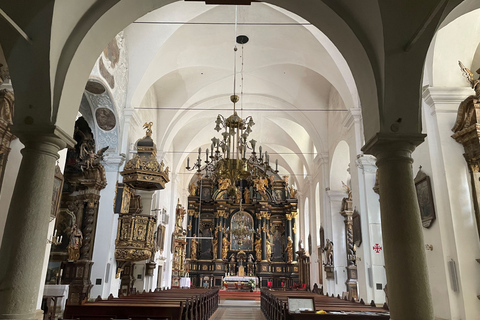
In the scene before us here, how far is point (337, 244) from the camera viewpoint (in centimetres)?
1377

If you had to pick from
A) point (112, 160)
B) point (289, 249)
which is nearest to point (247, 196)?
point (289, 249)

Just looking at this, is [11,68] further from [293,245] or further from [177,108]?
[293,245]

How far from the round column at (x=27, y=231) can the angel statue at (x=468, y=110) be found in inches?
257

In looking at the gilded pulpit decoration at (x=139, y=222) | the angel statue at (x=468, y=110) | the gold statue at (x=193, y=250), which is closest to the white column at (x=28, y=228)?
the gilded pulpit decoration at (x=139, y=222)

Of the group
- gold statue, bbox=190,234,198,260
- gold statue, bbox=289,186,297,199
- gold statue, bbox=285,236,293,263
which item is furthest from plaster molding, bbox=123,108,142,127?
gold statue, bbox=285,236,293,263

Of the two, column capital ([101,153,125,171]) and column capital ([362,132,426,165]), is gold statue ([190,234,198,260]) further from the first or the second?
column capital ([362,132,426,165])

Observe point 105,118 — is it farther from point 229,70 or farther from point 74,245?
point 229,70

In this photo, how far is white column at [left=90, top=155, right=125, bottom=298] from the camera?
379 inches

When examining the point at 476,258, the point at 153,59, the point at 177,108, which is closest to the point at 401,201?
the point at 476,258

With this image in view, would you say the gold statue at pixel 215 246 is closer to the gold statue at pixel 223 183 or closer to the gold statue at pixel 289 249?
the gold statue at pixel 223 183

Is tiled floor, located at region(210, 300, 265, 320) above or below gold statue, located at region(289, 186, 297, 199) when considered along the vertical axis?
below

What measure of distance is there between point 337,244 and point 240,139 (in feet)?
20.2

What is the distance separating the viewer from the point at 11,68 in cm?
431

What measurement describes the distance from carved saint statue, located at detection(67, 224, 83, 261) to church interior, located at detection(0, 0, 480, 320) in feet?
0.13
